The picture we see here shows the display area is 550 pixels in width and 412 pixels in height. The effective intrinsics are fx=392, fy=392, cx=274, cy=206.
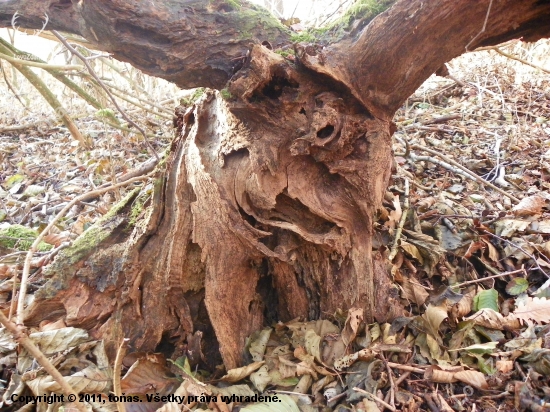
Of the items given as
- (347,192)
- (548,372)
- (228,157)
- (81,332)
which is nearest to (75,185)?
(81,332)

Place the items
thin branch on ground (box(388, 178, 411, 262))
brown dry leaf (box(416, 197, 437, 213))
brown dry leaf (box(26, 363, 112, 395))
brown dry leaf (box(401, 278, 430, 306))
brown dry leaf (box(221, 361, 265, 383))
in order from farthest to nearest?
brown dry leaf (box(416, 197, 437, 213)) → thin branch on ground (box(388, 178, 411, 262)) → brown dry leaf (box(401, 278, 430, 306)) → brown dry leaf (box(221, 361, 265, 383)) → brown dry leaf (box(26, 363, 112, 395))

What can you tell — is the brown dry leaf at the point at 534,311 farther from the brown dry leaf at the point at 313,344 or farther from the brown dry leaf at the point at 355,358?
the brown dry leaf at the point at 313,344

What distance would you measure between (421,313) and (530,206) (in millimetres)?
1353

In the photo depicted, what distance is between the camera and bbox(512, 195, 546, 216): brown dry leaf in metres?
2.95

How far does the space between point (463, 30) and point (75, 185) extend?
13.5 feet

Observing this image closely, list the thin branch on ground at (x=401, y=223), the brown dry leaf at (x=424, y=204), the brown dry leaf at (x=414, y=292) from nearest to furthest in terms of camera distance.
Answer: the brown dry leaf at (x=414, y=292)
the thin branch on ground at (x=401, y=223)
the brown dry leaf at (x=424, y=204)

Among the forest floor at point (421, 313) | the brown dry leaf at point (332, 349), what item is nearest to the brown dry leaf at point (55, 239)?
the forest floor at point (421, 313)

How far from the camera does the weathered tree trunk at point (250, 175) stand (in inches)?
76.9

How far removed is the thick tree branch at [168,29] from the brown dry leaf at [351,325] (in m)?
1.48

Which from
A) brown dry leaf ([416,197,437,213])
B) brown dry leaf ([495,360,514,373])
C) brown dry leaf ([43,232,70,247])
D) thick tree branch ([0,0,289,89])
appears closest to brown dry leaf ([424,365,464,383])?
brown dry leaf ([495,360,514,373])

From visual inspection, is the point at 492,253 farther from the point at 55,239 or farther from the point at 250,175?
the point at 55,239

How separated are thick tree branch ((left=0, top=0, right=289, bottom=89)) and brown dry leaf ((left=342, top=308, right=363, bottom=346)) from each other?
1481 millimetres

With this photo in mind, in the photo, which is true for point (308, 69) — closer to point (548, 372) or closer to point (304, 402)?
point (304, 402)

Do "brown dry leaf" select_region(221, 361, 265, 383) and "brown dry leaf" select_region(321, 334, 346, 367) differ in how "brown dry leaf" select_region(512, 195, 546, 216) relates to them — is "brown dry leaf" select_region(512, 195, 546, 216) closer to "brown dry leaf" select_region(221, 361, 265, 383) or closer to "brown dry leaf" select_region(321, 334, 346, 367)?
"brown dry leaf" select_region(321, 334, 346, 367)
